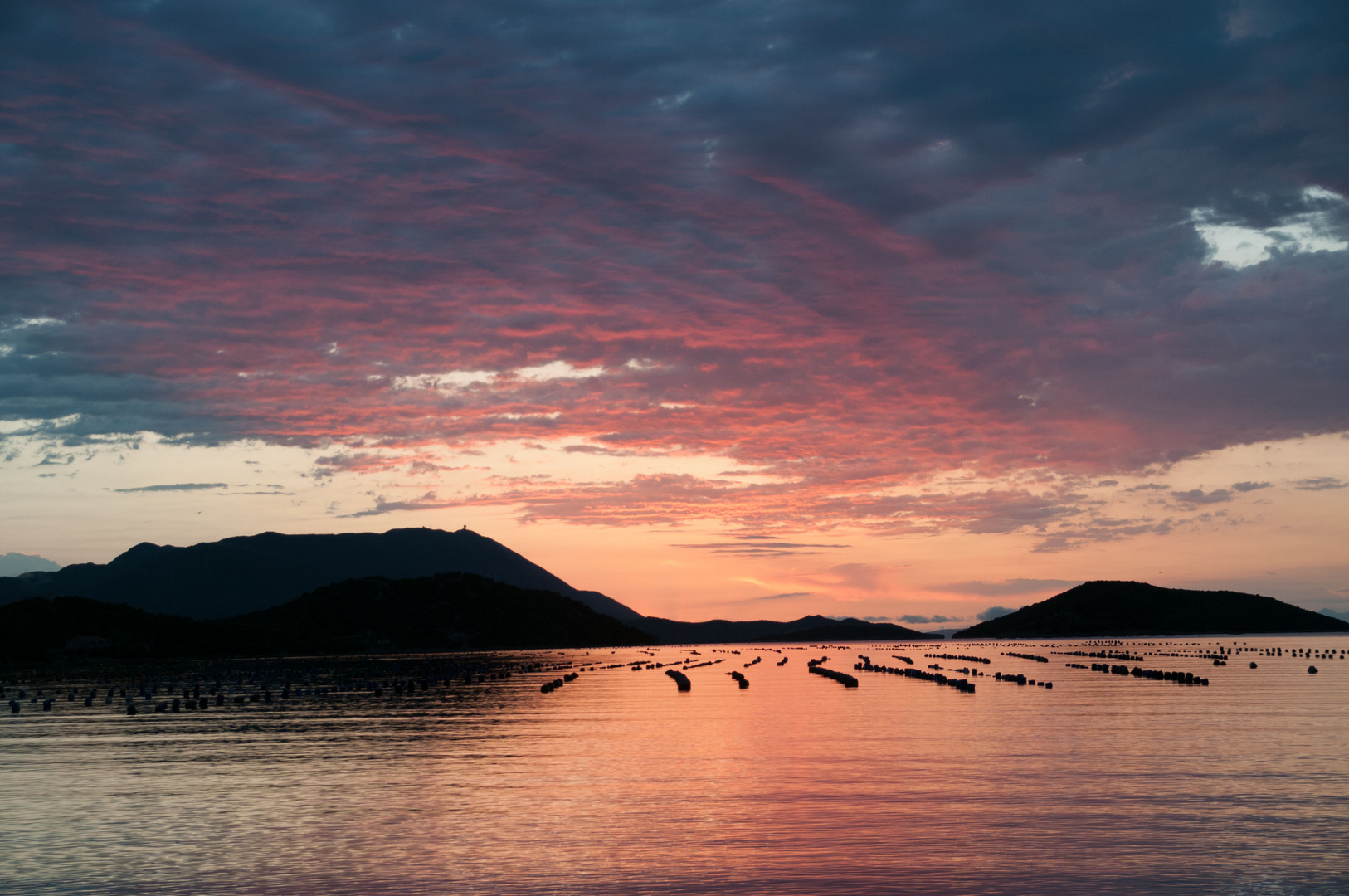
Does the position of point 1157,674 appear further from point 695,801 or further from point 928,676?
point 695,801

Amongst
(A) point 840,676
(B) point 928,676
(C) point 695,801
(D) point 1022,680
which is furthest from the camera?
(B) point 928,676

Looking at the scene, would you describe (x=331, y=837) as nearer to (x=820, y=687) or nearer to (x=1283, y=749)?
(x=1283, y=749)

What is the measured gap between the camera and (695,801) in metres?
34.9

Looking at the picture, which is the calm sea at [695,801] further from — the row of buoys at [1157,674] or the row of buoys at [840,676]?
the row of buoys at [840,676]

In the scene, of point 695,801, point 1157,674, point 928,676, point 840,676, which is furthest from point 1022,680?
point 695,801

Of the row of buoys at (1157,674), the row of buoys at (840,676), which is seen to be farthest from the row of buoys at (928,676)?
the row of buoys at (1157,674)

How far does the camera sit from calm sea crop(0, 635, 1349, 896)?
24.8 m

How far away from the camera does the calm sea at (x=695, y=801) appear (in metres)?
24.8

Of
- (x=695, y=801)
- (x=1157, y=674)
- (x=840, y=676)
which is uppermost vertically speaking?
(x=695, y=801)

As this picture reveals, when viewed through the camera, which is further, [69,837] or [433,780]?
[433,780]

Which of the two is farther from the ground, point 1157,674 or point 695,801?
point 695,801

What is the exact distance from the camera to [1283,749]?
45500 mm

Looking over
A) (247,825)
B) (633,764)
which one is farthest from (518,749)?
(247,825)

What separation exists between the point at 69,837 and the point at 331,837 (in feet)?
27.5
